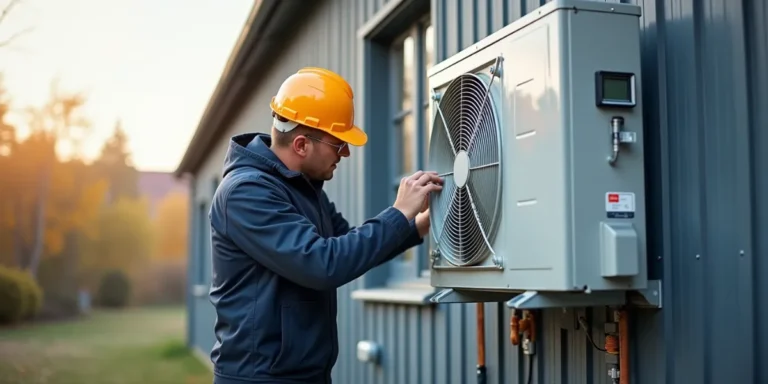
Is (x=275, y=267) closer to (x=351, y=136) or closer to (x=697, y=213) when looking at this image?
(x=351, y=136)

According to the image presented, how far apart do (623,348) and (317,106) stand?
1.45 metres

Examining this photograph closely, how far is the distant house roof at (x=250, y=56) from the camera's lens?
8.20 metres

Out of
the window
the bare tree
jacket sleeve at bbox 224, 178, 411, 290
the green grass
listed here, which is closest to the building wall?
jacket sleeve at bbox 224, 178, 411, 290

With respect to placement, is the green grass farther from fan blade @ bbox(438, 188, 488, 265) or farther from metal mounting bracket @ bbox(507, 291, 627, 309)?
metal mounting bracket @ bbox(507, 291, 627, 309)

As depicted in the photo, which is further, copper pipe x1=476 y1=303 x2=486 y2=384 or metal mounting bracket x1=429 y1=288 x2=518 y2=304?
copper pipe x1=476 y1=303 x2=486 y2=384

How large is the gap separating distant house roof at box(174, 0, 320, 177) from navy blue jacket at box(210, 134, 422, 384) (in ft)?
16.2

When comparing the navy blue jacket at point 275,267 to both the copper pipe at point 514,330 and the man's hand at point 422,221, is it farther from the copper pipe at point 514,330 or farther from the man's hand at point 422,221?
the copper pipe at point 514,330

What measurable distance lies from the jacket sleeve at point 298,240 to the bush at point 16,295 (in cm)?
1953

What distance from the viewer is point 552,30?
2.50 m

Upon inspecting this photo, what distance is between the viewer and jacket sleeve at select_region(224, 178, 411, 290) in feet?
9.50

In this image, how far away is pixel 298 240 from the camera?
9.56 feet

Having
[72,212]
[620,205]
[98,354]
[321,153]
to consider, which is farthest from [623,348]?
[72,212]

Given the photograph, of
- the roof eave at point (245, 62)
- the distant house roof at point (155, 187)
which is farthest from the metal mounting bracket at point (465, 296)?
the distant house roof at point (155, 187)

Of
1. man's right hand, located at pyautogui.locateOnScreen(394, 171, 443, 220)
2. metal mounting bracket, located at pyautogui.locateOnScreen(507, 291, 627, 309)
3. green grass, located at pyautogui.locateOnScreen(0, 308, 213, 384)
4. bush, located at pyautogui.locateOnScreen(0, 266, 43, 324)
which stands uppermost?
man's right hand, located at pyautogui.locateOnScreen(394, 171, 443, 220)
